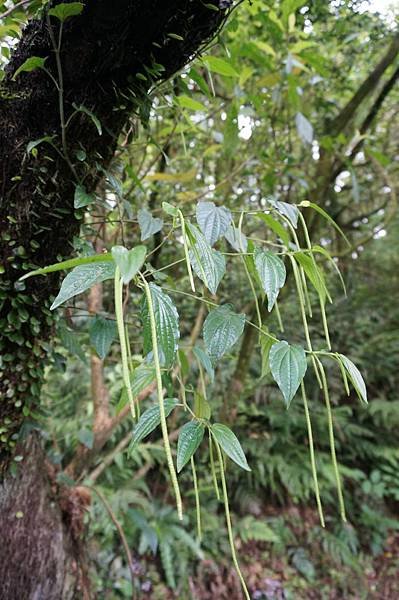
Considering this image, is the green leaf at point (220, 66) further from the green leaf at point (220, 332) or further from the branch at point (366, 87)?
the branch at point (366, 87)

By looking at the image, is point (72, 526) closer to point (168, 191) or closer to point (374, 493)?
point (168, 191)

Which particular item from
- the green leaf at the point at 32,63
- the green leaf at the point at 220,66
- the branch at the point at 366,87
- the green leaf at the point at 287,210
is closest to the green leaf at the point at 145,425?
the green leaf at the point at 287,210

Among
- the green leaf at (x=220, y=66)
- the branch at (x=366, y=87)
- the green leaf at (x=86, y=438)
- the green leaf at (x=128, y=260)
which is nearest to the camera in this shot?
the green leaf at (x=128, y=260)

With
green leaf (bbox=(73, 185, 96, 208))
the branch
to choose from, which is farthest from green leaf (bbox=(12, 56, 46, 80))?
the branch

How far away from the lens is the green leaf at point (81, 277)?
0.92ft

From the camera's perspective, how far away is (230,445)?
1.17 feet

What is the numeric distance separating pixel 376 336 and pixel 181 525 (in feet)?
5.92

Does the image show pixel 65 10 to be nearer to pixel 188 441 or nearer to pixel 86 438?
pixel 188 441

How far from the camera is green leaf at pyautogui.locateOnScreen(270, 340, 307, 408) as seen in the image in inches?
13.2

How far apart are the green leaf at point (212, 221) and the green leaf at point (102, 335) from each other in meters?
0.22

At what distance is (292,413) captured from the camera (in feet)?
7.79

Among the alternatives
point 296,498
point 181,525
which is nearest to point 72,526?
point 181,525

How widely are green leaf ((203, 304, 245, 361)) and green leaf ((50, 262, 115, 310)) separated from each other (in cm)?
12

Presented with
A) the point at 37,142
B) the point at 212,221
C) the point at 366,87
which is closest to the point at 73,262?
the point at 212,221
